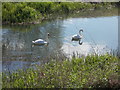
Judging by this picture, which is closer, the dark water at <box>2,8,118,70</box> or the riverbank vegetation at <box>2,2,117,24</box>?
the dark water at <box>2,8,118,70</box>

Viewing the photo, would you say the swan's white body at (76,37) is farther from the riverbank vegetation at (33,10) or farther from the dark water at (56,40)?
the riverbank vegetation at (33,10)

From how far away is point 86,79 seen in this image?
581 cm

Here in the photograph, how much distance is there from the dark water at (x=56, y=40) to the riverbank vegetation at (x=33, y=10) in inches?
21.8

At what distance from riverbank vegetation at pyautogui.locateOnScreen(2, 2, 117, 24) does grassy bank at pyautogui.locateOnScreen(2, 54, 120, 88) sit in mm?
7191

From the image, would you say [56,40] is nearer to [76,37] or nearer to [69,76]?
[76,37]

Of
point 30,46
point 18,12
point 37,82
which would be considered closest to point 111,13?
point 18,12

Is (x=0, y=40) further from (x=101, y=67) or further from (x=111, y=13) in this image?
(x=111, y=13)

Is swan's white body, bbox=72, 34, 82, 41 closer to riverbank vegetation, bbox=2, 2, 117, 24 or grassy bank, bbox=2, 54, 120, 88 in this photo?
riverbank vegetation, bbox=2, 2, 117, 24

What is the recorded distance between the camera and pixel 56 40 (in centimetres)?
1123

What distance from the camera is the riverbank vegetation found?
13.8 meters

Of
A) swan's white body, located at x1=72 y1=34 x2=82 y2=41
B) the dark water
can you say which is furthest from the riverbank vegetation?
swan's white body, located at x1=72 y1=34 x2=82 y2=41

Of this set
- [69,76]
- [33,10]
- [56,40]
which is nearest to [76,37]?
[56,40]

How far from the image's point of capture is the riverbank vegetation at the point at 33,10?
45.3ft

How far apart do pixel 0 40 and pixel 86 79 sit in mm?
5928
